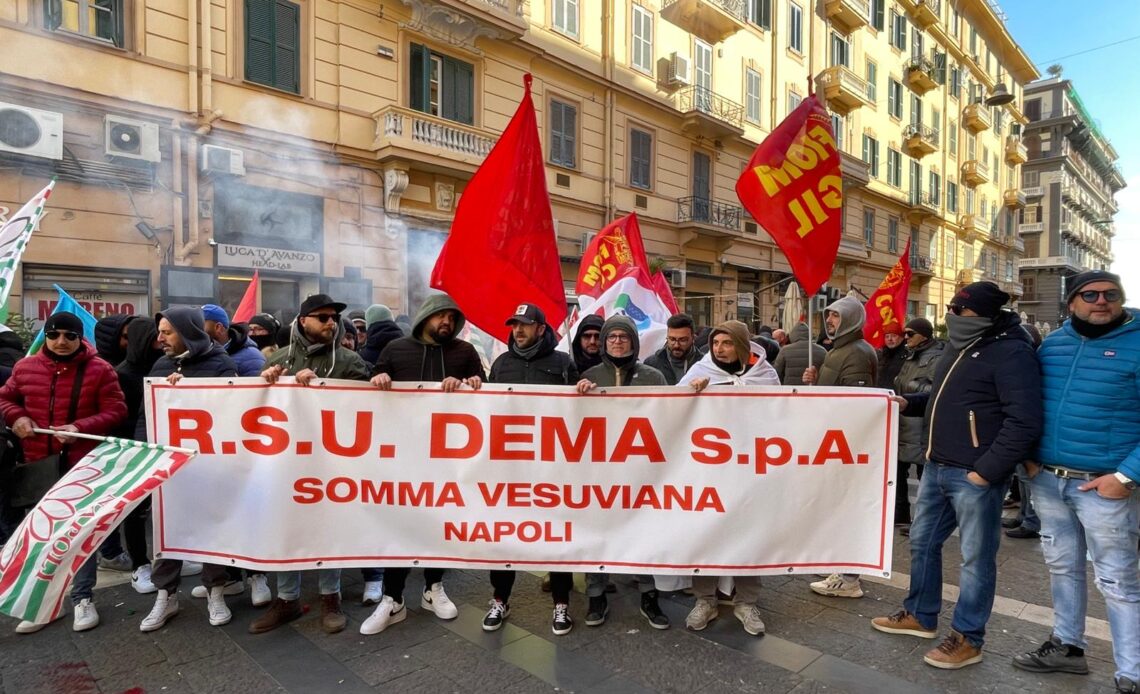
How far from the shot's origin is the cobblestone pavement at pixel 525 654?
3.01 meters

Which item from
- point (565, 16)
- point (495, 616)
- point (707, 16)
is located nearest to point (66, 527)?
point (495, 616)

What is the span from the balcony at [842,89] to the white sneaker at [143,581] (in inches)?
1006

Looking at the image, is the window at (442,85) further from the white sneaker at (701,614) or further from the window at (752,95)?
the white sneaker at (701,614)

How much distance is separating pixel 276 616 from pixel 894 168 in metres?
32.1

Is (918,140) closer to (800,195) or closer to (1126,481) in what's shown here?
(800,195)

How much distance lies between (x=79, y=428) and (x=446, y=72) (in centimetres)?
1174

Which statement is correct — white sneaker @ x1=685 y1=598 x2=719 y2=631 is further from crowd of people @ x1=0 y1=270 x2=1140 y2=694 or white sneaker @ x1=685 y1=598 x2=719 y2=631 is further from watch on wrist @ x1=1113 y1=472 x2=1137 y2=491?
watch on wrist @ x1=1113 y1=472 x2=1137 y2=491

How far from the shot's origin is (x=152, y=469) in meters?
3.18

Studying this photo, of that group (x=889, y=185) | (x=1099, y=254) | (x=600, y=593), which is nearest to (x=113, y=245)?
(x=600, y=593)

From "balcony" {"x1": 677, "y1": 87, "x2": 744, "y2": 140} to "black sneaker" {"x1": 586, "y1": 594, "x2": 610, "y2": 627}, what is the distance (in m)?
16.7

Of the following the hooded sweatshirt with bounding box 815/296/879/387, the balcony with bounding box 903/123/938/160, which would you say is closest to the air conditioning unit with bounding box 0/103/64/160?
the hooded sweatshirt with bounding box 815/296/879/387

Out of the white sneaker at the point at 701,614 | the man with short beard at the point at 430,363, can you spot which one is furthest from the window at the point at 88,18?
the white sneaker at the point at 701,614

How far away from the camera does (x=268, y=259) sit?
11273 mm

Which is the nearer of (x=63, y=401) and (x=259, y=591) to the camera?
(x=63, y=401)
